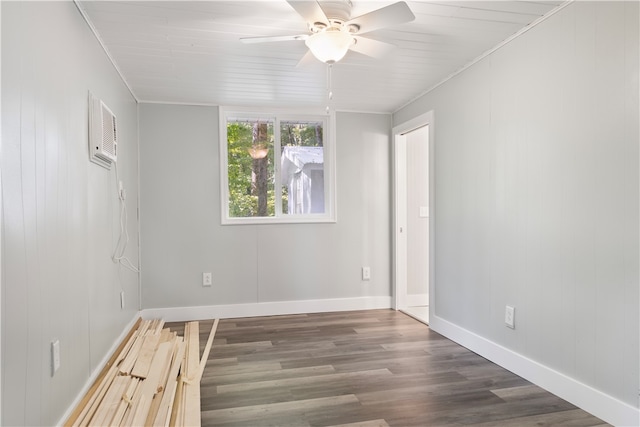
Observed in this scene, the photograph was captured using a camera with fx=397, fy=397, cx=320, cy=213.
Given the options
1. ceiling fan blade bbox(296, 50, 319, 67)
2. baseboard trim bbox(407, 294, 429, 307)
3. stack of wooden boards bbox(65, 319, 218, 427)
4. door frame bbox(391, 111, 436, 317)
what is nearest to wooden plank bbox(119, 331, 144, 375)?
stack of wooden boards bbox(65, 319, 218, 427)

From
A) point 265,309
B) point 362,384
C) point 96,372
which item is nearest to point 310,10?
point 362,384

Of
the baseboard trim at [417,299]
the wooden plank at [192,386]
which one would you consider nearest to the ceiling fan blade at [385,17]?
the wooden plank at [192,386]

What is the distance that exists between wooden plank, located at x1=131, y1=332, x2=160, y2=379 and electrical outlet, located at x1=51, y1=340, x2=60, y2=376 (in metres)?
0.78

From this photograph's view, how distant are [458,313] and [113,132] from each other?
9.51 feet

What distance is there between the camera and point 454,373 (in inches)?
102

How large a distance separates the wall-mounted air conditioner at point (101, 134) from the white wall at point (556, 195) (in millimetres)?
2532

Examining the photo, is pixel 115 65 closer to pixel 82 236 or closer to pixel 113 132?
pixel 113 132

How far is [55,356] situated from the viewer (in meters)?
1.72

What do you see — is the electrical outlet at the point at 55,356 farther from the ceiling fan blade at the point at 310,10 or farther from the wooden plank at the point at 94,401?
the ceiling fan blade at the point at 310,10

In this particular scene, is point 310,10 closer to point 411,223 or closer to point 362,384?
point 362,384

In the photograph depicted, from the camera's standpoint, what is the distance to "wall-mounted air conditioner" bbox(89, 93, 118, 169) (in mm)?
2266

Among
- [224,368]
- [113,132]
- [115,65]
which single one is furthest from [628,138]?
[115,65]

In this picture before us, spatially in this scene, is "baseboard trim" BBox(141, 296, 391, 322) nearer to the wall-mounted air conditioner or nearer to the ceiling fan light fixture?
the wall-mounted air conditioner

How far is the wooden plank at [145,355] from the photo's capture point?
2.48 m
